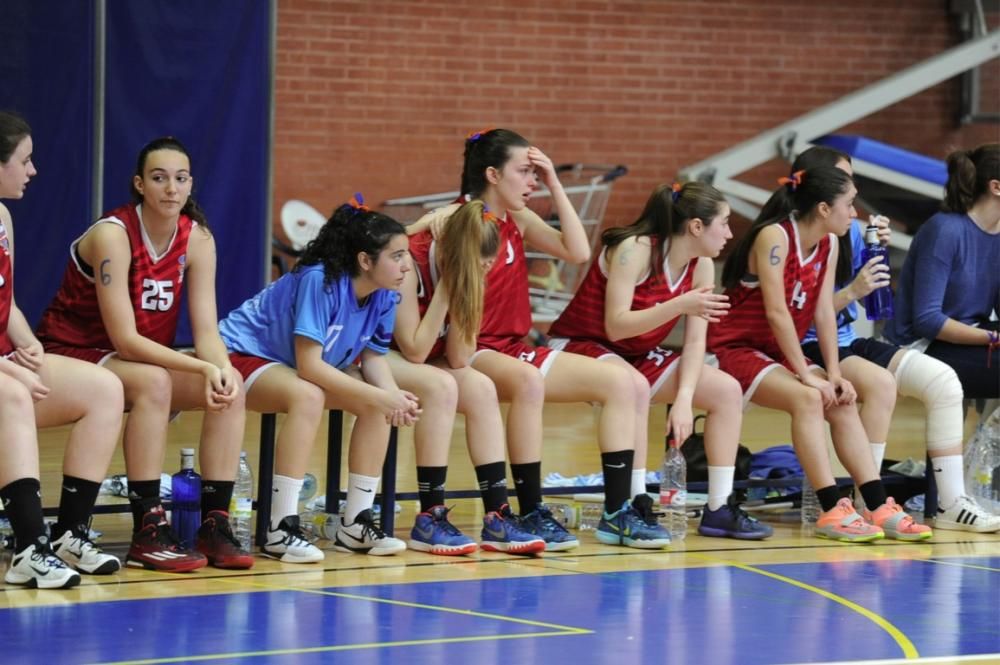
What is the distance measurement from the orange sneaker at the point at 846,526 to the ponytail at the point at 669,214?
959mm

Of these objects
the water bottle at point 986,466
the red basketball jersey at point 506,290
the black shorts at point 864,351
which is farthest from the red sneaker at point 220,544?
the water bottle at point 986,466

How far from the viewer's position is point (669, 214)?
17.0ft

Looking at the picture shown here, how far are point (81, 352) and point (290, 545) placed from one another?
0.78 m

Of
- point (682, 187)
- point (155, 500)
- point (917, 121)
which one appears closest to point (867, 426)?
point (682, 187)

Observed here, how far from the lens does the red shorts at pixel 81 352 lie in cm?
446

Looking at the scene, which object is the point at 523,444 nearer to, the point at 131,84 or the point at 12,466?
the point at 12,466

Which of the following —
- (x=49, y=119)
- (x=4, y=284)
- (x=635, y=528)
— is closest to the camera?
(x=4, y=284)

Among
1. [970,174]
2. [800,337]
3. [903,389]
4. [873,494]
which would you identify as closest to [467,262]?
[800,337]

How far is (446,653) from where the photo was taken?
11.5ft

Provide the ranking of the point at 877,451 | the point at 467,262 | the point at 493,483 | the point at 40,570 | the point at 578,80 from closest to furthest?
1. the point at 40,570
2. the point at 467,262
3. the point at 493,483
4. the point at 877,451
5. the point at 578,80

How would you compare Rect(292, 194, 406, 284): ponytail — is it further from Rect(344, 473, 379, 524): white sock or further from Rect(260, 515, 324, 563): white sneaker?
Rect(260, 515, 324, 563): white sneaker

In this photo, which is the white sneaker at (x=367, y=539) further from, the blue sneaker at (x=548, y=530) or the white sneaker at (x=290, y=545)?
the blue sneaker at (x=548, y=530)

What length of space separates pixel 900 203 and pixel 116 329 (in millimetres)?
7227

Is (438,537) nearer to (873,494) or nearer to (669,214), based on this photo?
(669,214)
